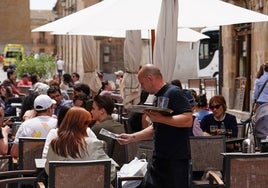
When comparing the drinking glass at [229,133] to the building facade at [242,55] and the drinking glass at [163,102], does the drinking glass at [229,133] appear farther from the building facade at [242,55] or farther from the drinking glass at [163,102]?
the building facade at [242,55]

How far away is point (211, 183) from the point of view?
255 inches

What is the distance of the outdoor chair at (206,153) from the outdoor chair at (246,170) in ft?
3.92

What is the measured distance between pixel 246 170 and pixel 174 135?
67 cm

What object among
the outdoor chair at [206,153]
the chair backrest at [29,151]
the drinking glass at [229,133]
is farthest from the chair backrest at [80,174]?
the drinking glass at [229,133]

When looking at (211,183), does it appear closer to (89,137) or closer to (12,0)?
(89,137)

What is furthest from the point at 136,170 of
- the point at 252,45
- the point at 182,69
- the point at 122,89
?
the point at 182,69

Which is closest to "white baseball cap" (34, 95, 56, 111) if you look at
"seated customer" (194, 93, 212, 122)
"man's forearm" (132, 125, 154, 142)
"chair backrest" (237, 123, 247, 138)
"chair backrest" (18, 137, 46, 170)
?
"chair backrest" (18, 137, 46, 170)

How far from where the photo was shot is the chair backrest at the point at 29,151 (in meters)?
6.63

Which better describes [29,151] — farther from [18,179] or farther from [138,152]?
[138,152]

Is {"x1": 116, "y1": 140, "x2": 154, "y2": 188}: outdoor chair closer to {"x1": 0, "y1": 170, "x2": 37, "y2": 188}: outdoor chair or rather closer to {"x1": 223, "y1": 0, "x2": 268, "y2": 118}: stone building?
{"x1": 0, "y1": 170, "x2": 37, "y2": 188}: outdoor chair

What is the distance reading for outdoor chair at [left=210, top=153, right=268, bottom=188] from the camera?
5.36 meters

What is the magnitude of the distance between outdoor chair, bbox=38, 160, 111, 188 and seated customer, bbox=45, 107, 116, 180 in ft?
1.08

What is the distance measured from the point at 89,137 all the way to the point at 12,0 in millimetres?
59845

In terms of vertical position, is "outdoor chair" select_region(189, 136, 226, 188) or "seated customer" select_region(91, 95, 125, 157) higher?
"seated customer" select_region(91, 95, 125, 157)
